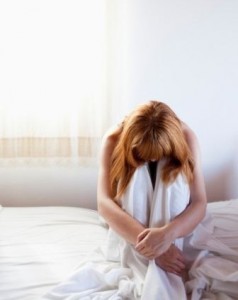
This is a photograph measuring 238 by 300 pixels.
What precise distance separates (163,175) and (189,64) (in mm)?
795

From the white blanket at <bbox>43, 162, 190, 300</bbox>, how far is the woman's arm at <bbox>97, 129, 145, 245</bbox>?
30 mm

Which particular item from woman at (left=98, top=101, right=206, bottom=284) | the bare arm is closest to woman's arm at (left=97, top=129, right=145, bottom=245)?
woman at (left=98, top=101, right=206, bottom=284)

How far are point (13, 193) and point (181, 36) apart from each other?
1131 mm

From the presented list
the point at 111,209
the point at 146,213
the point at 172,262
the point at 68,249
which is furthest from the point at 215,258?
the point at 68,249

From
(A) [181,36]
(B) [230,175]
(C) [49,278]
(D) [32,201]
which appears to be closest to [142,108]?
(C) [49,278]

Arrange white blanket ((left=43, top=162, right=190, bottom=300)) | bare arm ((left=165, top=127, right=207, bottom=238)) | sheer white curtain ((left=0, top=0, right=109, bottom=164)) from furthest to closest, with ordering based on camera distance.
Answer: sheer white curtain ((left=0, top=0, right=109, bottom=164)) → bare arm ((left=165, top=127, right=207, bottom=238)) → white blanket ((left=43, top=162, right=190, bottom=300))

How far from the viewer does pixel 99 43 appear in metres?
1.56

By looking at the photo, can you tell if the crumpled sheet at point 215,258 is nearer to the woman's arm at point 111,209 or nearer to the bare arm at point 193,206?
the bare arm at point 193,206

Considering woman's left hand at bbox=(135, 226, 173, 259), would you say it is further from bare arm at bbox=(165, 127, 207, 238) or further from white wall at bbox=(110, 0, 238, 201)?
white wall at bbox=(110, 0, 238, 201)

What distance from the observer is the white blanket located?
2.90 feet

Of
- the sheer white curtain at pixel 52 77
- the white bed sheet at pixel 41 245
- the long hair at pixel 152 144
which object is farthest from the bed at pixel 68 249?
the sheer white curtain at pixel 52 77

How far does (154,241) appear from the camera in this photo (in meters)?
0.96

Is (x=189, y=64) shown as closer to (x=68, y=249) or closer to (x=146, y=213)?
(x=146, y=213)

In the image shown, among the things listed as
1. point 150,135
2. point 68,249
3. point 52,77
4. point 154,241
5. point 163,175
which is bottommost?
point 68,249
